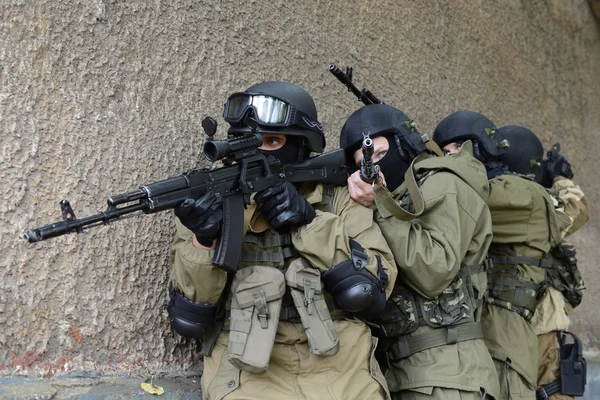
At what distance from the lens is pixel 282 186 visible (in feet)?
7.44

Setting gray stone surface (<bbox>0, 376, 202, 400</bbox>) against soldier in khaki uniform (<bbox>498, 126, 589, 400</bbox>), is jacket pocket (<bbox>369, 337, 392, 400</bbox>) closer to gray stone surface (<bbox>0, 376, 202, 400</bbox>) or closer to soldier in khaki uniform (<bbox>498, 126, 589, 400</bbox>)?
gray stone surface (<bbox>0, 376, 202, 400</bbox>)

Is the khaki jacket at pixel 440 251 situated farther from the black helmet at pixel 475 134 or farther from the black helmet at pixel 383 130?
the black helmet at pixel 475 134

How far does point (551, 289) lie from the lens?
11.4 feet

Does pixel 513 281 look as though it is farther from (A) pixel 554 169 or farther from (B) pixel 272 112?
(B) pixel 272 112

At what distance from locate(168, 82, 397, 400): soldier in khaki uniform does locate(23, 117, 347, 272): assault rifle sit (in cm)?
4

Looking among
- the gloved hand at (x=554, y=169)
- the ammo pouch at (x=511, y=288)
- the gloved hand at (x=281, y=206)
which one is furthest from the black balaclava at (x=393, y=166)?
the gloved hand at (x=554, y=169)

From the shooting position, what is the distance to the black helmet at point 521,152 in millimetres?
3727

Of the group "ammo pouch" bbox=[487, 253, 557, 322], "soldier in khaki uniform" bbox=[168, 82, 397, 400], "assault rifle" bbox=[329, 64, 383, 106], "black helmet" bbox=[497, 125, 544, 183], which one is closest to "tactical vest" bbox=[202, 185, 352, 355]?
"soldier in khaki uniform" bbox=[168, 82, 397, 400]

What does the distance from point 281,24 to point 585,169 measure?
11.0ft

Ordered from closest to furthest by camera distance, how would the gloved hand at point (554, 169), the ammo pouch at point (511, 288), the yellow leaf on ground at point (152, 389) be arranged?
1. the yellow leaf on ground at point (152, 389)
2. the ammo pouch at point (511, 288)
3. the gloved hand at point (554, 169)

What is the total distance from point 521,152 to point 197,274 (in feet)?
7.05

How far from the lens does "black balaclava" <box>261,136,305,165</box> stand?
244 centimetres

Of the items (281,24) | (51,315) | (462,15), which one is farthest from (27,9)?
(462,15)

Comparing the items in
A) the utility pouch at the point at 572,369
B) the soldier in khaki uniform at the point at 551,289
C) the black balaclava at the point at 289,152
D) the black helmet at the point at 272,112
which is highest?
the black helmet at the point at 272,112
